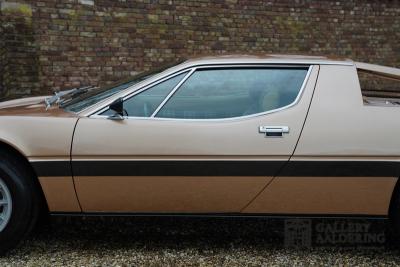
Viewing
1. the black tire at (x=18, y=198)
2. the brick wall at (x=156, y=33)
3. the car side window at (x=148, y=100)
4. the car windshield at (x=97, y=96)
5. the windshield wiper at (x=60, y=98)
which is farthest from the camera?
the brick wall at (x=156, y=33)

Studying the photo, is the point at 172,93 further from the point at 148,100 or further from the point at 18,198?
the point at 18,198

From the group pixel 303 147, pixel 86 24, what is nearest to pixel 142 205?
pixel 303 147

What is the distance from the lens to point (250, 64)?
331cm

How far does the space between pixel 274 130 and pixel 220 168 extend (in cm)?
44

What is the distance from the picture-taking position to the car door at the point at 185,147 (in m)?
3.06

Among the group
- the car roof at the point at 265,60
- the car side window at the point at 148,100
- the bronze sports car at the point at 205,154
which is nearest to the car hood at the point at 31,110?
the bronze sports car at the point at 205,154

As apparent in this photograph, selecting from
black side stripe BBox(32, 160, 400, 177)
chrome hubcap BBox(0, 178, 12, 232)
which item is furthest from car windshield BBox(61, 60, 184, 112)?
chrome hubcap BBox(0, 178, 12, 232)

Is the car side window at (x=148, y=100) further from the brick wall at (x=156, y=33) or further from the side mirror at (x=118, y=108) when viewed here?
the brick wall at (x=156, y=33)

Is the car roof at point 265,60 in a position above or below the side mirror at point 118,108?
above

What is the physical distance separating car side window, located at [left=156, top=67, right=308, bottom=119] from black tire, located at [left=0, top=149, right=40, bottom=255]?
98cm

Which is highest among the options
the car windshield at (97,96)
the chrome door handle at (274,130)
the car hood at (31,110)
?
the car windshield at (97,96)

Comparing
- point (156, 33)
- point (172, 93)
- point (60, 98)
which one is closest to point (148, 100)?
point (172, 93)

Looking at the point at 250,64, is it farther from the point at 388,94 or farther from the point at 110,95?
the point at 388,94

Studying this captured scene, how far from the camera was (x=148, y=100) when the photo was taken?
3195 millimetres
